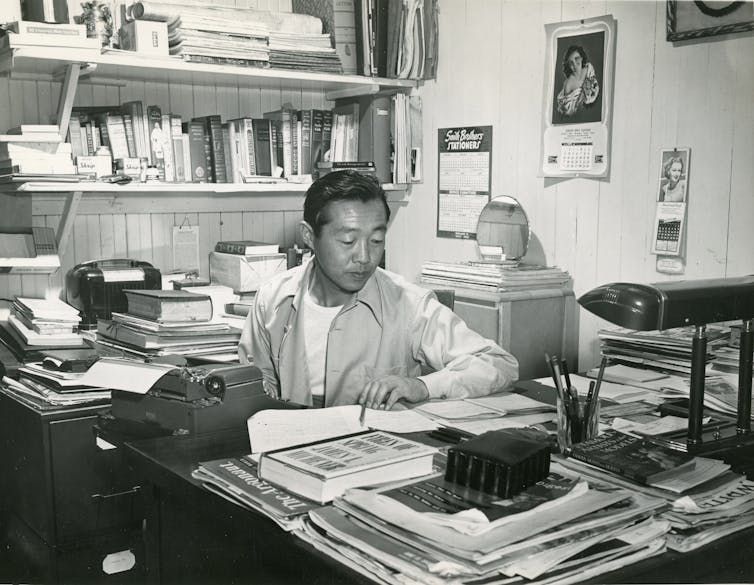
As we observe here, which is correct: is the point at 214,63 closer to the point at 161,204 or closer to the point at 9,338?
the point at 161,204

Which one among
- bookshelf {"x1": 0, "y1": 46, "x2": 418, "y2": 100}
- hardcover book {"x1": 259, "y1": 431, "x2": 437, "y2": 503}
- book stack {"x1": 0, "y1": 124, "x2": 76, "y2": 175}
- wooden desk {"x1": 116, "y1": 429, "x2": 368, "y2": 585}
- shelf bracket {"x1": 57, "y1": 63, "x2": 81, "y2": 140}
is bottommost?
wooden desk {"x1": 116, "y1": 429, "x2": 368, "y2": 585}

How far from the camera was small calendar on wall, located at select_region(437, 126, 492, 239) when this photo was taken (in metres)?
3.30

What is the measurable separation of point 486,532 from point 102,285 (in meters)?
2.21

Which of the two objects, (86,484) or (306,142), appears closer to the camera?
(86,484)

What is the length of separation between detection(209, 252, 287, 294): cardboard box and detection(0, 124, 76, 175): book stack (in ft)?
2.49

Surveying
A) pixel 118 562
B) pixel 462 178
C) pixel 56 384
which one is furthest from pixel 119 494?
pixel 462 178

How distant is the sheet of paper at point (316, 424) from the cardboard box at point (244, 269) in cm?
153

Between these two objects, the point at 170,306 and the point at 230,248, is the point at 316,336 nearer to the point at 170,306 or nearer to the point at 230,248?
the point at 170,306

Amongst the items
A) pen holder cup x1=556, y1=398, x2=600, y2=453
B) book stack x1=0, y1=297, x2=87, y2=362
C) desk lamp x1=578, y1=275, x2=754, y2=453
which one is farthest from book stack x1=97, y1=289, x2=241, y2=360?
desk lamp x1=578, y1=275, x2=754, y2=453

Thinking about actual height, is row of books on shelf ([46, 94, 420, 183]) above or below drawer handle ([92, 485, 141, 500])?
A: above

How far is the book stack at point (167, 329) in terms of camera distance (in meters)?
2.60

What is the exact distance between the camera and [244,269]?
3.23m

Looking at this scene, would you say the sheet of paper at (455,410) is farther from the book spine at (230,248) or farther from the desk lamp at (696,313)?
the book spine at (230,248)

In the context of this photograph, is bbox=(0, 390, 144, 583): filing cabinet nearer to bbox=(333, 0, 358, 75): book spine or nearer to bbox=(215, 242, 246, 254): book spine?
bbox=(215, 242, 246, 254): book spine
